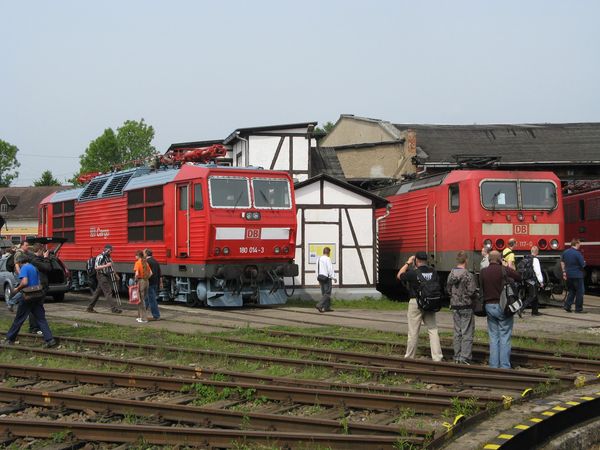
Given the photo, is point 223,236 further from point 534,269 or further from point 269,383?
point 269,383

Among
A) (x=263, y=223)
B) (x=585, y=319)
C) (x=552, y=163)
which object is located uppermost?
(x=552, y=163)

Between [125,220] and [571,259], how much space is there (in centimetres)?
1204

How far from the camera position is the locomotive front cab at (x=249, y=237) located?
1866 cm

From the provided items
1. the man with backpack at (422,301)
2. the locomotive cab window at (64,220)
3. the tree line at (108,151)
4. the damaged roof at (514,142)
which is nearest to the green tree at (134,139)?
the tree line at (108,151)

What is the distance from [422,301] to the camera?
11391mm

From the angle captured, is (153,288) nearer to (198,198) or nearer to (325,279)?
(198,198)

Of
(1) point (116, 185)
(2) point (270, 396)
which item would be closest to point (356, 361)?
(2) point (270, 396)

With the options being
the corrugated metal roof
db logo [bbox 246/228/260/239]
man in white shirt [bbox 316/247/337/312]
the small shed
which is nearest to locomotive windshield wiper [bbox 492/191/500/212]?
man in white shirt [bbox 316/247/337/312]

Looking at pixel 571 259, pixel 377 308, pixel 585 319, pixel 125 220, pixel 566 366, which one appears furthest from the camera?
pixel 125 220

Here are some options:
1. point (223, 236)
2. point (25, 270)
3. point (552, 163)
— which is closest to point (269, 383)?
point (25, 270)

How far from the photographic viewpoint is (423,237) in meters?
21.9

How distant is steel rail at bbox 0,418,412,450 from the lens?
6820mm

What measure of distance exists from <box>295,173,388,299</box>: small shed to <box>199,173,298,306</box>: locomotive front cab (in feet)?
9.03

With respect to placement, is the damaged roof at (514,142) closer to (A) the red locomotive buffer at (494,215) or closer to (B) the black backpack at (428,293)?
(A) the red locomotive buffer at (494,215)
